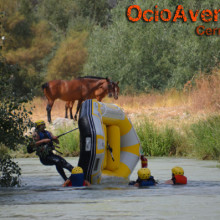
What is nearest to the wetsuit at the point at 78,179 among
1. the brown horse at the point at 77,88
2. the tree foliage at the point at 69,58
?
the brown horse at the point at 77,88

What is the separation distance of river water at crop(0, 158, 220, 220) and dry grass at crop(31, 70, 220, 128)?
1017 cm

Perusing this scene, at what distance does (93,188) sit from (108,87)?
1540 cm

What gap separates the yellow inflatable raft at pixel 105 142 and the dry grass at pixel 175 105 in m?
8.69

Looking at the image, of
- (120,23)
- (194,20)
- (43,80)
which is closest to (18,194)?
(194,20)

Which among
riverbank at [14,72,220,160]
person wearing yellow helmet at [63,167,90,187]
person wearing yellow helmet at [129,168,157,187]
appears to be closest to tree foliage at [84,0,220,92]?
riverbank at [14,72,220,160]

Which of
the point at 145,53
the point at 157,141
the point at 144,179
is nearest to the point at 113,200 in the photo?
the point at 144,179

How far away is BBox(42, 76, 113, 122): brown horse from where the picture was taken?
90.8ft

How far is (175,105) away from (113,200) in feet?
68.0

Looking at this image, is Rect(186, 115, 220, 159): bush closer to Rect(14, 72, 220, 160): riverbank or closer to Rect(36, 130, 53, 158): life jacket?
Rect(14, 72, 220, 160): riverbank

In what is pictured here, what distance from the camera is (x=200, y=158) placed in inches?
739

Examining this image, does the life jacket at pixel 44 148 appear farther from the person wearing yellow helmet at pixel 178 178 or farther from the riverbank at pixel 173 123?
the riverbank at pixel 173 123

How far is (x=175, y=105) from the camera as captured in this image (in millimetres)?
30781

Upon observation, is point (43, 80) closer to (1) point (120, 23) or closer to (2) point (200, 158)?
(1) point (120, 23)

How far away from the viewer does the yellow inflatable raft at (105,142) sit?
12055 mm
